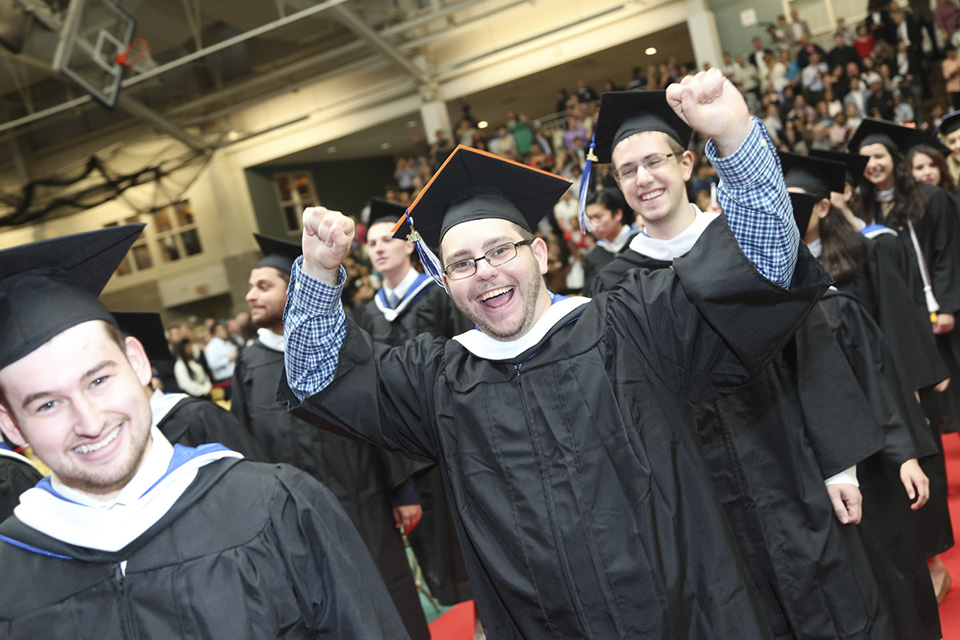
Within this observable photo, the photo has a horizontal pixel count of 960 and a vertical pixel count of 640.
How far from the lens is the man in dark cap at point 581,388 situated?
6.19 feet

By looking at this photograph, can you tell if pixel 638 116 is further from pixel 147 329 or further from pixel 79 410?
pixel 79 410

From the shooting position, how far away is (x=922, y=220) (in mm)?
5324

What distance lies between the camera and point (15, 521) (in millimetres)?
1754

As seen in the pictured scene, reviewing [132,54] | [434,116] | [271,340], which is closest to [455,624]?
[271,340]

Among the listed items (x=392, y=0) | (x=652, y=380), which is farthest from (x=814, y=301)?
(x=392, y=0)

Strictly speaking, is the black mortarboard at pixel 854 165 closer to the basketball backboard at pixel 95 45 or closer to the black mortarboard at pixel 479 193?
the black mortarboard at pixel 479 193

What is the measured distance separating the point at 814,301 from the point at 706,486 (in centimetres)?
54

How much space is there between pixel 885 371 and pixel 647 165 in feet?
4.62

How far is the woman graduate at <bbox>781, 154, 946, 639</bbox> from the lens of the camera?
3174mm

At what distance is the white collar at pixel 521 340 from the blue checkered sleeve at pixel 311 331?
1.20 feet

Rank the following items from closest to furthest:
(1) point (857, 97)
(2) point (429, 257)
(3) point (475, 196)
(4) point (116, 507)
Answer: (4) point (116, 507) < (3) point (475, 196) < (2) point (429, 257) < (1) point (857, 97)

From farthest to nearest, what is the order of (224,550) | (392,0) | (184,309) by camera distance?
(184,309) → (392,0) → (224,550)

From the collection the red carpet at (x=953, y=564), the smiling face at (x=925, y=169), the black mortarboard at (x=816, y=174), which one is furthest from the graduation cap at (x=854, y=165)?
the red carpet at (x=953, y=564)

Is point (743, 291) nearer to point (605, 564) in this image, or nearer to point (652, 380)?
point (652, 380)
